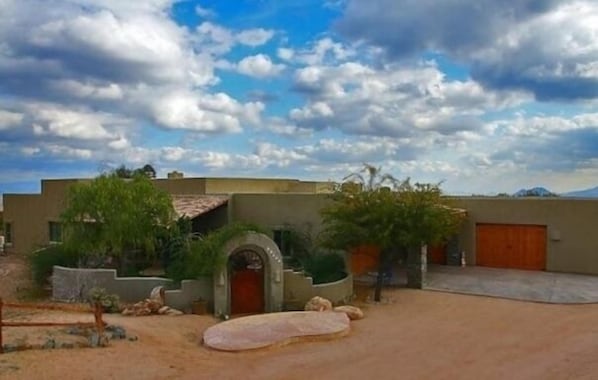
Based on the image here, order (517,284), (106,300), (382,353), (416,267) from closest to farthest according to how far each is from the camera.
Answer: (382,353)
(106,300)
(517,284)
(416,267)

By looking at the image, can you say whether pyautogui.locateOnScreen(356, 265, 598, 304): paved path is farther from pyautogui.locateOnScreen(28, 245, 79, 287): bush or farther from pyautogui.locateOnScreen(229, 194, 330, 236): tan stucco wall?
pyautogui.locateOnScreen(28, 245, 79, 287): bush

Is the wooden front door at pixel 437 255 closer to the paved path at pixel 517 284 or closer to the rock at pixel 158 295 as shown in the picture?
the paved path at pixel 517 284

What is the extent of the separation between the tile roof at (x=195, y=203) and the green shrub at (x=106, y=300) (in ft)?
22.9

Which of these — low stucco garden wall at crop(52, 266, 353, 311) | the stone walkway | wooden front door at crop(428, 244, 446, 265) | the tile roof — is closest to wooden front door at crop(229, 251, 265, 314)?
low stucco garden wall at crop(52, 266, 353, 311)

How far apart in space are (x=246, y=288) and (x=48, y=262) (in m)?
9.03

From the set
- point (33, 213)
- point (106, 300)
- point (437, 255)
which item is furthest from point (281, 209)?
point (33, 213)

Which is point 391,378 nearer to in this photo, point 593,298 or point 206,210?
point 593,298

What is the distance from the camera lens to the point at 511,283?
25.6 metres

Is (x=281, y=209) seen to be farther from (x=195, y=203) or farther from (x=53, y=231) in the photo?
(x=53, y=231)

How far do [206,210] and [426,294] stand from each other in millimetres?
11656

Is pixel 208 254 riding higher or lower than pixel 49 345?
higher

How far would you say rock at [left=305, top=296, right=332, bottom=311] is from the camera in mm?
21592

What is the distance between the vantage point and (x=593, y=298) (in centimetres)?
2262

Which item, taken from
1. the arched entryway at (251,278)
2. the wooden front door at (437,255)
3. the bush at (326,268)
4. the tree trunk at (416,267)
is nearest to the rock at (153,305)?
the arched entryway at (251,278)
